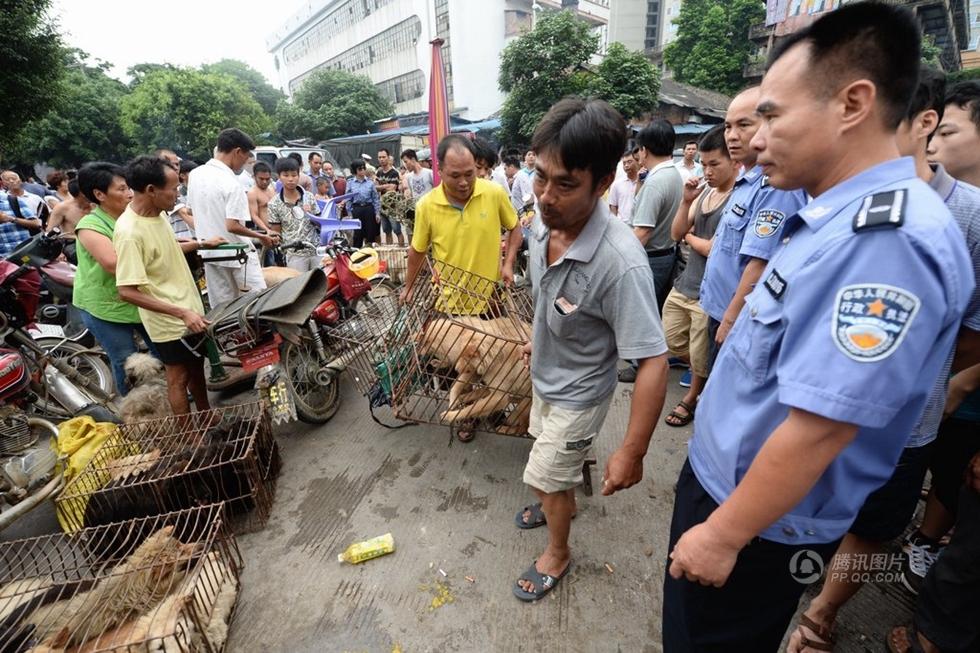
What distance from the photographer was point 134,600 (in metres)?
1.84

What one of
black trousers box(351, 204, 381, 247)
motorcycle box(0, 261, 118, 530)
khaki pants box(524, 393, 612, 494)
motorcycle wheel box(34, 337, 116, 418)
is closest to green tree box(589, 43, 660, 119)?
black trousers box(351, 204, 381, 247)

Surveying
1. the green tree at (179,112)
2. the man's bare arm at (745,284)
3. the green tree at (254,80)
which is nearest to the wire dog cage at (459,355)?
the man's bare arm at (745,284)

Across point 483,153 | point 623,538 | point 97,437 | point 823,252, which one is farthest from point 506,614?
point 483,153

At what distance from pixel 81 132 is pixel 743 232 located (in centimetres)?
3345

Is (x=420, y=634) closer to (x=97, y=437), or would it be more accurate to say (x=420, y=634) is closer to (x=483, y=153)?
(x=97, y=437)

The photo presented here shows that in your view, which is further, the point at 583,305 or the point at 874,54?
the point at 583,305

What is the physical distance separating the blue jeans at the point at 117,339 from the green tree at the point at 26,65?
13.0 meters

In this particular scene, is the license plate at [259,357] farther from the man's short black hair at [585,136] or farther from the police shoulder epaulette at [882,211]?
the police shoulder epaulette at [882,211]

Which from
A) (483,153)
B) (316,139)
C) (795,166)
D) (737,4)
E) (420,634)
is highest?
(737,4)

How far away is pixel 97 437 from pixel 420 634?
7.30 ft

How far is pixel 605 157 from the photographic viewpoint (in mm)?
1401

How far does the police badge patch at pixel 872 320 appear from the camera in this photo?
740 mm

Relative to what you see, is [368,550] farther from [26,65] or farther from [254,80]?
[254,80]

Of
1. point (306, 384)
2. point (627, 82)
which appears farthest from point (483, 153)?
point (627, 82)
